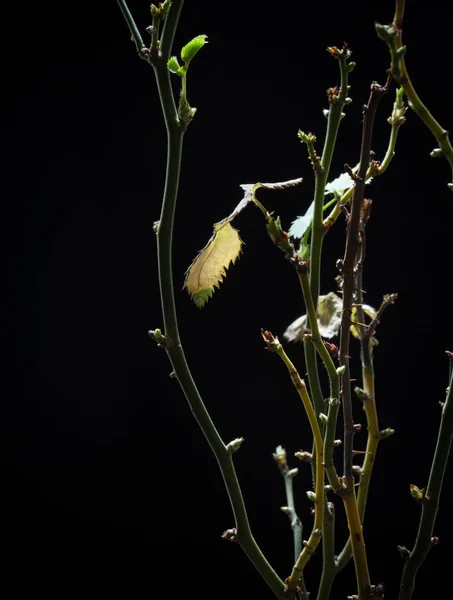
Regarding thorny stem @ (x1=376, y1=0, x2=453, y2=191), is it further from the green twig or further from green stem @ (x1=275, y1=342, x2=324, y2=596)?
green stem @ (x1=275, y1=342, x2=324, y2=596)

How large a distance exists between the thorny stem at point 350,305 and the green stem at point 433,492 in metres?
0.03

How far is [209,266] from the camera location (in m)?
0.40

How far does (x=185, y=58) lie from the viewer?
1.24 ft

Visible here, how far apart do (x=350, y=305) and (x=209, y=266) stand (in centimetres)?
8

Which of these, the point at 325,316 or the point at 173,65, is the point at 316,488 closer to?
the point at 325,316

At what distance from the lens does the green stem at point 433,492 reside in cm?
42

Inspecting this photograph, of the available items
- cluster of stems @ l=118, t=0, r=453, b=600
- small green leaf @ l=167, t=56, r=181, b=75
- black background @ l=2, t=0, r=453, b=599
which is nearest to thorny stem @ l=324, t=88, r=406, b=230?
cluster of stems @ l=118, t=0, r=453, b=600

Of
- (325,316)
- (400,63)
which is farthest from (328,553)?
(400,63)

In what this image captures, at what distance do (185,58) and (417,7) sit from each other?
708 millimetres

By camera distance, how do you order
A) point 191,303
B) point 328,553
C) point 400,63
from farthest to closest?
point 191,303 < point 328,553 < point 400,63

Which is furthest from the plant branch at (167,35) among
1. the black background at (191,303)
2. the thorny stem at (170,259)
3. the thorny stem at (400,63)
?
the black background at (191,303)

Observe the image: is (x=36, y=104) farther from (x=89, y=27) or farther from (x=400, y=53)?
(x=400, y=53)

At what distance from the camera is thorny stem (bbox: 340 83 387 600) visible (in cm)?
37

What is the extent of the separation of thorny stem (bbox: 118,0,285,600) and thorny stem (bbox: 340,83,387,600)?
0.17ft
